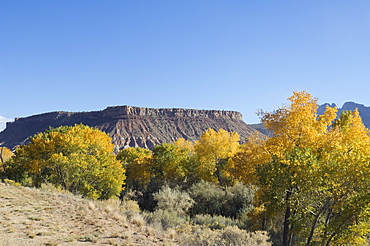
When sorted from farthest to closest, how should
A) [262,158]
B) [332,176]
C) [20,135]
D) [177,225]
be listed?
[20,135], [177,225], [262,158], [332,176]

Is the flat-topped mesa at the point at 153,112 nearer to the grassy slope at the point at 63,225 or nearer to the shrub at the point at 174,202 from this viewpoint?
the shrub at the point at 174,202

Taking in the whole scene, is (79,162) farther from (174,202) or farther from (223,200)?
(223,200)

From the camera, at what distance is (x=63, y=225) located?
41.2 ft

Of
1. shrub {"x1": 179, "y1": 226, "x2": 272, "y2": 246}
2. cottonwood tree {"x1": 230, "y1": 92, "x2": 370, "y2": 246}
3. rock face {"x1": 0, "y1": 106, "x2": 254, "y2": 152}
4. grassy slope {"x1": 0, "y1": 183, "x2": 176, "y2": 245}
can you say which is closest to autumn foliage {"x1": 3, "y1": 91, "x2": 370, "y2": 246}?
cottonwood tree {"x1": 230, "y1": 92, "x2": 370, "y2": 246}

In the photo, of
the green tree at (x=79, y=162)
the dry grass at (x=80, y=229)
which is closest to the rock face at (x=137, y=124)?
the green tree at (x=79, y=162)

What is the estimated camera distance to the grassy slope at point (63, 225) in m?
10.4

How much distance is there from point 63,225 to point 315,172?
1176 centimetres

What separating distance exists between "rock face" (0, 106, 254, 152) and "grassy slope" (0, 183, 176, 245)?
12193 centimetres

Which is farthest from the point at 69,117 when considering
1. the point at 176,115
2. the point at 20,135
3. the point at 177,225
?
the point at 177,225

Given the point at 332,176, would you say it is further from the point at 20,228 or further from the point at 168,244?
the point at 20,228

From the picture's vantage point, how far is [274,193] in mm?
11141

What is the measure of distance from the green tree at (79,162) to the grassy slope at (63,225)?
6.84 metres

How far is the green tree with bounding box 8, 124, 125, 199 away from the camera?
81.9 feet

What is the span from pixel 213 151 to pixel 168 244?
2245cm
